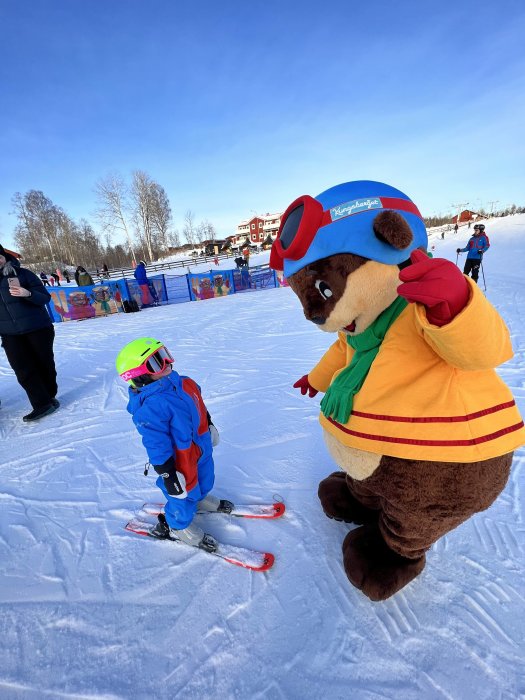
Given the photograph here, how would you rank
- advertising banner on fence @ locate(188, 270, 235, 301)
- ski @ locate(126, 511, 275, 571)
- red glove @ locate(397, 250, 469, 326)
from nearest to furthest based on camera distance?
red glove @ locate(397, 250, 469, 326) → ski @ locate(126, 511, 275, 571) → advertising banner on fence @ locate(188, 270, 235, 301)

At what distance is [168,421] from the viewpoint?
1.62 metres

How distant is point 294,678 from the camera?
1.27m

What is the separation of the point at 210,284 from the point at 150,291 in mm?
2218

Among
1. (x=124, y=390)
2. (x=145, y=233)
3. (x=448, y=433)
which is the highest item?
(x=145, y=233)

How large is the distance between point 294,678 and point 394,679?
1.23 feet

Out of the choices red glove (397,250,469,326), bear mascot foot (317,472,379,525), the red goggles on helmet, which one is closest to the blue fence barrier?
bear mascot foot (317,472,379,525)

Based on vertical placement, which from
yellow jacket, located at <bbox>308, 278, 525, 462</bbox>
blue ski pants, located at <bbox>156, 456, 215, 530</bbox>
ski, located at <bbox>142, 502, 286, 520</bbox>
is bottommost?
ski, located at <bbox>142, 502, 286, 520</bbox>

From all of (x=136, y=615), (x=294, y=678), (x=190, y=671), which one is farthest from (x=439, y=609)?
(x=136, y=615)

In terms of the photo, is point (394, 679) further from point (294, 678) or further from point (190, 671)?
point (190, 671)

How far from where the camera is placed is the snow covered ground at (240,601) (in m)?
Result: 1.27

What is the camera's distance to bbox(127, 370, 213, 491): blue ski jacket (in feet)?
5.17

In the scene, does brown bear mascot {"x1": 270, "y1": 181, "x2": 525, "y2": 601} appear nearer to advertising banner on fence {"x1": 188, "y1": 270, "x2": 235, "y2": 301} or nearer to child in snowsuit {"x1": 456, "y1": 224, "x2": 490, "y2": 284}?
child in snowsuit {"x1": 456, "y1": 224, "x2": 490, "y2": 284}

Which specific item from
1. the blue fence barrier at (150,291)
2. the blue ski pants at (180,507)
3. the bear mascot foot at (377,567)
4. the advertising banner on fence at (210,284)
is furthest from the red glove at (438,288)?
the advertising banner on fence at (210,284)

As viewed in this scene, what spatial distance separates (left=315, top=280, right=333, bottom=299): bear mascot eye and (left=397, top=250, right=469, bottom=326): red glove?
0.29 m
